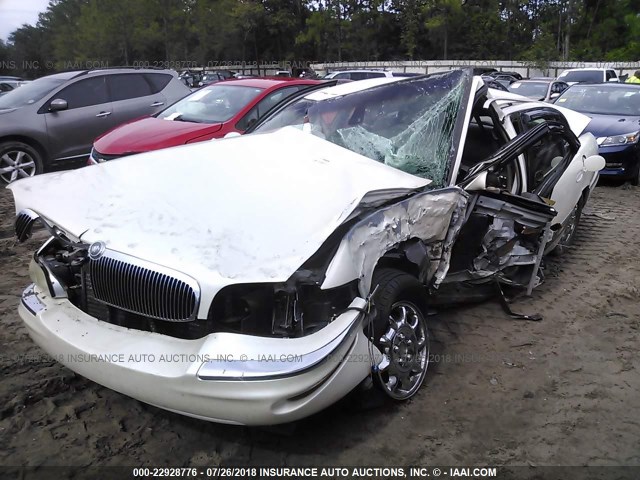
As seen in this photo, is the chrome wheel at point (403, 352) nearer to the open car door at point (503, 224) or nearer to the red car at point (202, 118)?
the open car door at point (503, 224)

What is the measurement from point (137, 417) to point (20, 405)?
674mm

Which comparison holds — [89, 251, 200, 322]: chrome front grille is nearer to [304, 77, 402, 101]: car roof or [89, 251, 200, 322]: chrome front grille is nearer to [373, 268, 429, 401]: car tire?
[373, 268, 429, 401]: car tire

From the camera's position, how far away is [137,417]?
9.77 feet

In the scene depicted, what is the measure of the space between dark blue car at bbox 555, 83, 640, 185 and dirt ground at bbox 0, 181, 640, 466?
518cm

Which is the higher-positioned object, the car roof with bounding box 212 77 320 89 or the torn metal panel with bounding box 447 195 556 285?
the car roof with bounding box 212 77 320 89

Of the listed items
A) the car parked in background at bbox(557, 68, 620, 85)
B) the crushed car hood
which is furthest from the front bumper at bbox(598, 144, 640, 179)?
Result: the car parked in background at bbox(557, 68, 620, 85)

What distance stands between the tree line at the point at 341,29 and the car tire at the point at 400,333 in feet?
158

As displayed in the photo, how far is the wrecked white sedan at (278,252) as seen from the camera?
2.40m

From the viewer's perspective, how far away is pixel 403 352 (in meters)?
3.05

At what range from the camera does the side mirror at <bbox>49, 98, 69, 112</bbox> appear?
27.9ft

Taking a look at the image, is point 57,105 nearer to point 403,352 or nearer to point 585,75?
point 403,352

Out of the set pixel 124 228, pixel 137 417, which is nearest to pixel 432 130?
pixel 124 228

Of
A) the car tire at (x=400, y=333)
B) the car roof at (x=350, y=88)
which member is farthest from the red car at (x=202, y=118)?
the car tire at (x=400, y=333)

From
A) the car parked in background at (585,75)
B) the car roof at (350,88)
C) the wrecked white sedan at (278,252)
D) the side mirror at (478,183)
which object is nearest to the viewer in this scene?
the wrecked white sedan at (278,252)
